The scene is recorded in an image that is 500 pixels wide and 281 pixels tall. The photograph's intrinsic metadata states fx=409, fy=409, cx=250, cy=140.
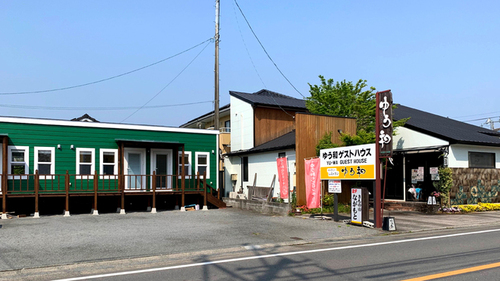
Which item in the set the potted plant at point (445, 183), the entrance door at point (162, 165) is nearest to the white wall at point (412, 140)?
the potted plant at point (445, 183)

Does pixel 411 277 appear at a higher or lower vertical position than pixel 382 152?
lower

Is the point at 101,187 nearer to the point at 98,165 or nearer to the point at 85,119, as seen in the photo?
the point at 98,165

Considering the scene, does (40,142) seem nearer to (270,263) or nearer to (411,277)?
(270,263)

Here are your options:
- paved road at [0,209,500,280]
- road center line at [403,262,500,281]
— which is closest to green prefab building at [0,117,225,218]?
paved road at [0,209,500,280]

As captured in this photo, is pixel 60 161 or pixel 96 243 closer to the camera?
pixel 96 243

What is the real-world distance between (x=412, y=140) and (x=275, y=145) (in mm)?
6927

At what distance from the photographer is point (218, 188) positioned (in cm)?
2175

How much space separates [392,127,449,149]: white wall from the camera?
19.1m

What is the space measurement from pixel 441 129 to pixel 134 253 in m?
17.1

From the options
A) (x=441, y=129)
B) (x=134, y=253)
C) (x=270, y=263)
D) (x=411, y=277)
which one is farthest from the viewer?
(x=441, y=129)

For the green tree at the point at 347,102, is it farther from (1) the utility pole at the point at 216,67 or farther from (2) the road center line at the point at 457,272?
(2) the road center line at the point at 457,272

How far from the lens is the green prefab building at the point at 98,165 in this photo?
56.7 feet

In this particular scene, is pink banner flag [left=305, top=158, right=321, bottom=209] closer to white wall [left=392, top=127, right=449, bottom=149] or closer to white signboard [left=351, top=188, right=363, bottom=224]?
white signboard [left=351, top=188, right=363, bottom=224]

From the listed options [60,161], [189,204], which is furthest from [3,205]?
[189,204]
